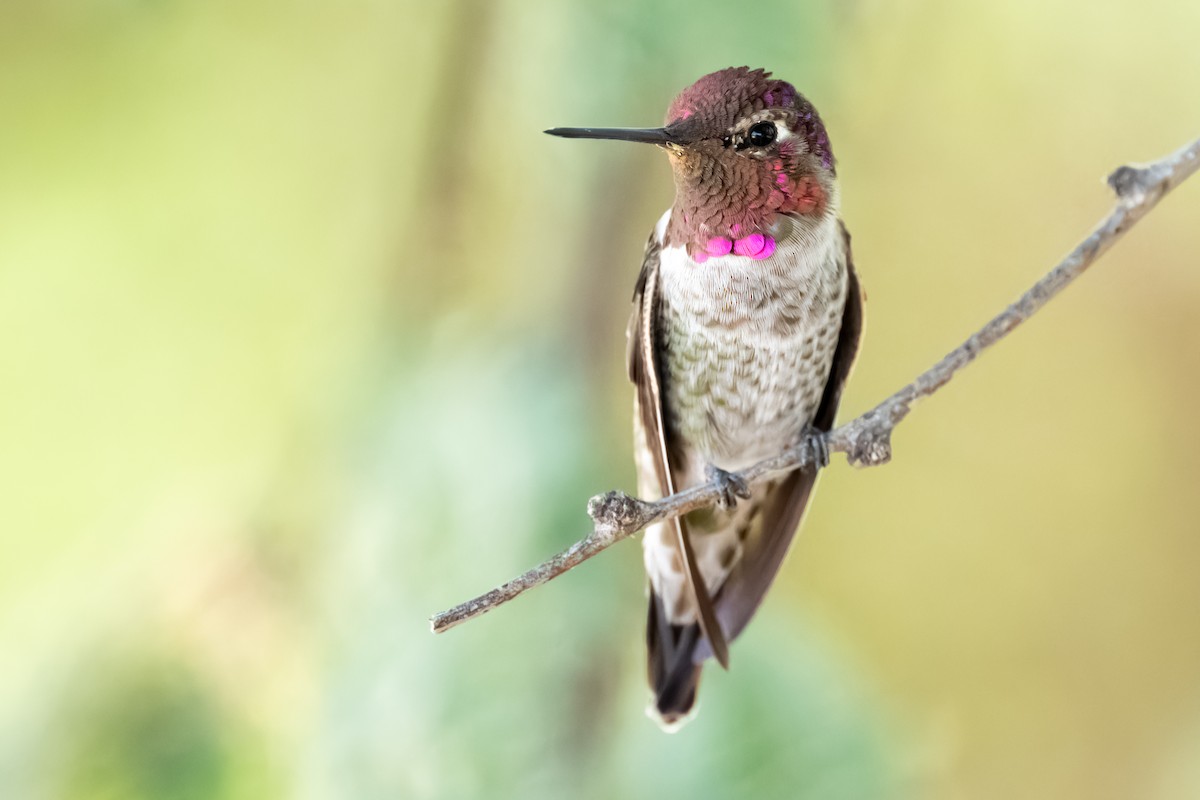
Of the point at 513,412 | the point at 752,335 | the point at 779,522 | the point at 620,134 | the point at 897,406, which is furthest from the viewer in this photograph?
the point at 513,412

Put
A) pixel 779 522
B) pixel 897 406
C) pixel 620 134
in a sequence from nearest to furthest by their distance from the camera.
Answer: pixel 620 134 → pixel 897 406 → pixel 779 522

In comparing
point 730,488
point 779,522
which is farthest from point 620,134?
point 779,522

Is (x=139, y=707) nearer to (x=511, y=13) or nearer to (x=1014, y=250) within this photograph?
(x=511, y=13)

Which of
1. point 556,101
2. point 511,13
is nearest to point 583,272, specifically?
point 556,101

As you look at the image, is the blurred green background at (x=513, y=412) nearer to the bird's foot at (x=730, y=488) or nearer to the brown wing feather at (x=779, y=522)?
the brown wing feather at (x=779, y=522)

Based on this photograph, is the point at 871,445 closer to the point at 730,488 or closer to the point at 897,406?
the point at 897,406
